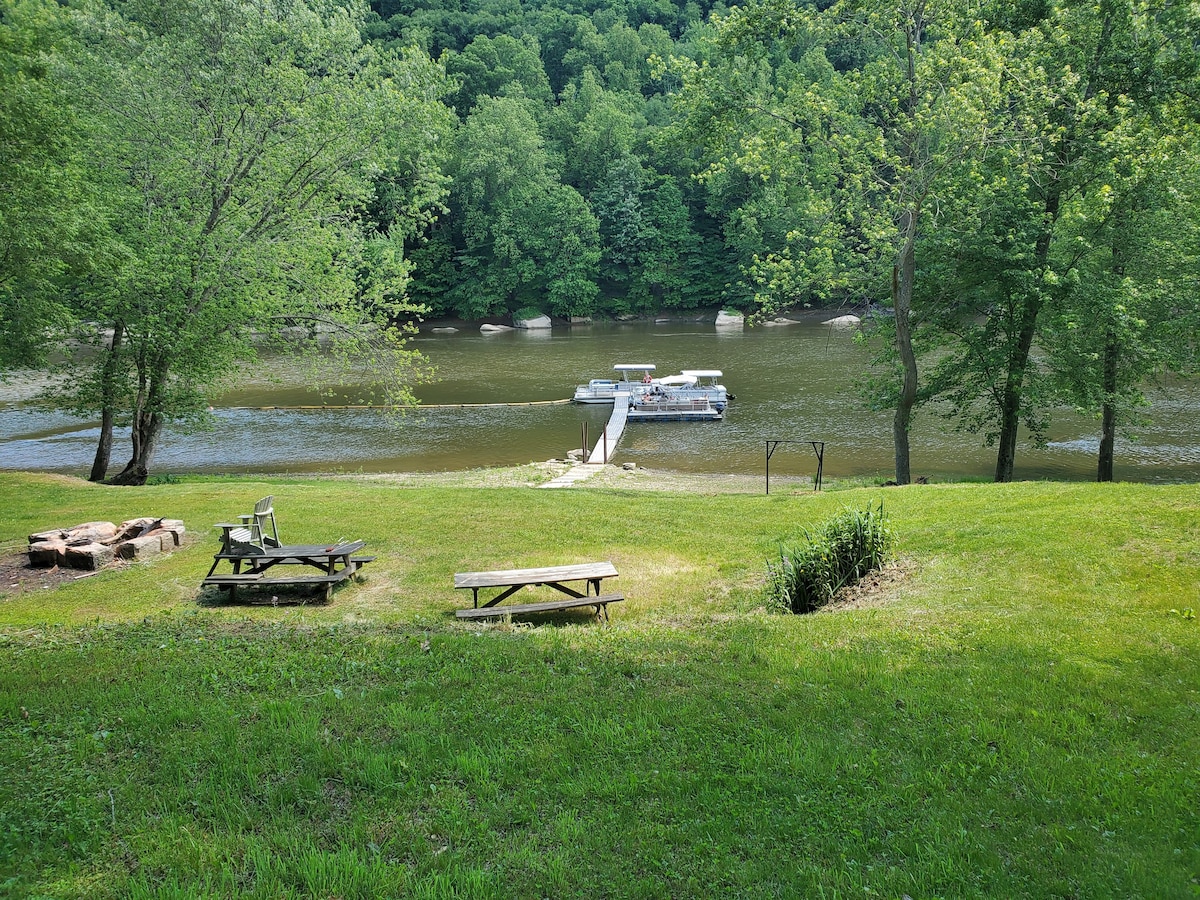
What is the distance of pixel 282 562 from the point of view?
977cm

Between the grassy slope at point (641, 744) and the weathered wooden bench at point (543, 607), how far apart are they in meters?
0.27

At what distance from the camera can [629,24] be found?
371 feet

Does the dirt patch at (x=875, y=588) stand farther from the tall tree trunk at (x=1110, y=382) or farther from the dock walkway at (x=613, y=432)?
the dock walkway at (x=613, y=432)

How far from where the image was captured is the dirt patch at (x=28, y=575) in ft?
31.5

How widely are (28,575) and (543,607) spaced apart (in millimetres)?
6875

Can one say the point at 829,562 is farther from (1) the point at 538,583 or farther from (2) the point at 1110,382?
(2) the point at 1110,382

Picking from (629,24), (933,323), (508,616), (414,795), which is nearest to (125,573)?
(508,616)

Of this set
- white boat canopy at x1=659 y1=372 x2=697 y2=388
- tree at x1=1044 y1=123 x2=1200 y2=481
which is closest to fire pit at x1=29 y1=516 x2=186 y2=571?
tree at x1=1044 y1=123 x2=1200 y2=481

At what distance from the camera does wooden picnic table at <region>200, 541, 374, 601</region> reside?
9141 mm

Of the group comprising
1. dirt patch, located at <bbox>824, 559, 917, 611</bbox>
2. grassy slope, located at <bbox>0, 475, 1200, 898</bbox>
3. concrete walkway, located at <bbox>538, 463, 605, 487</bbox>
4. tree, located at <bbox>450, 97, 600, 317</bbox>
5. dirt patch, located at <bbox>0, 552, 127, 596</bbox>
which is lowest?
concrete walkway, located at <bbox>538, 463, 605, 487</bbox>

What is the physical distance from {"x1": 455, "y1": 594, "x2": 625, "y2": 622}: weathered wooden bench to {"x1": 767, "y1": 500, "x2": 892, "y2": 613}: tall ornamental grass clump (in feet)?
6.11

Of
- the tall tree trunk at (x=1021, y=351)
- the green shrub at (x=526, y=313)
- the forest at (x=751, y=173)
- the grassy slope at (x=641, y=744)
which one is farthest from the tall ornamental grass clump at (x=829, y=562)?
the green shrub at (x=526, y=313)

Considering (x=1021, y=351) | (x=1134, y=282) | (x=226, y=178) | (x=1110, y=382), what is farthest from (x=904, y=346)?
(x=226, y=178)

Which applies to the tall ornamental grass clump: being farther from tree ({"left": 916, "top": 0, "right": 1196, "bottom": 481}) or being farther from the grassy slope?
tree ({"left": 916, "top": 0, "right": 1196, "bottom": 481})
